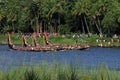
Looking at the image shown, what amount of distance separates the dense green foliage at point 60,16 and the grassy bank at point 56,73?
92.1 m

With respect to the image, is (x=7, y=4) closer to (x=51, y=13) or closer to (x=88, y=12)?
(x=51, y=13)

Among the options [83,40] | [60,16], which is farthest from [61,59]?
[60,16]

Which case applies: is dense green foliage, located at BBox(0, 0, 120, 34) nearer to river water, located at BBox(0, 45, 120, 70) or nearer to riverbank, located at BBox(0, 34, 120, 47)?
riverbank, located at BBox(0, 34, 120, 47)

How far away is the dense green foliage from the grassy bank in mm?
92082

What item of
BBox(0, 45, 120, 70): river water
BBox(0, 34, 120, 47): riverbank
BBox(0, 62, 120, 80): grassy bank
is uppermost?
BBox(0, 62, 120, 80): grassy bank

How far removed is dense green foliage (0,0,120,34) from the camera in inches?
4617

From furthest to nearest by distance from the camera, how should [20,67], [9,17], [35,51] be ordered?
[9,17] < [35,51] < [20,67]

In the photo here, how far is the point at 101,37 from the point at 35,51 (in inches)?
990

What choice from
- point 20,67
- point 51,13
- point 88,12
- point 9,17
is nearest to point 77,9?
point 88,12

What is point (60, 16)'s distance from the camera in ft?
436

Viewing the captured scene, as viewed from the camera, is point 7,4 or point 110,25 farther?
point 7,4

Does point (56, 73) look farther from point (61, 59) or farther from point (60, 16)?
point (60, 16)

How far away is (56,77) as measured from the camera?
1853cm

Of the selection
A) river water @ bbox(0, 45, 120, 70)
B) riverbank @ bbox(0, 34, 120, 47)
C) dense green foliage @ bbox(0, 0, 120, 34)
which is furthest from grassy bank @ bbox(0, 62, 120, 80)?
dense green foliage @ bbox(0, 0, 120, 34)
